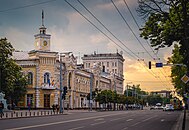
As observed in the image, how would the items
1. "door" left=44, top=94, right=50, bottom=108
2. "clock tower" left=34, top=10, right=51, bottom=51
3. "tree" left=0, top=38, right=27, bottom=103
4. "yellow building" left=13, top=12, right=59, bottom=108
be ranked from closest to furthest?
"tree" left=0, top=38, right=27, bottom=103 → "yellow building" left=13, top=12, right=59, bottom=108 → "door" left=44, top=94, right=50, bottom=108 → "clock tower" left=34, top=10, right=51, bottom=51

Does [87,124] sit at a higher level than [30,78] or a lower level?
lower

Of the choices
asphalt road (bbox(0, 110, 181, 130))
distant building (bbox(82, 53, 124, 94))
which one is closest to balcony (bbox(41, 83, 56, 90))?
asphalt road (bbox(0, 110, 181, 130))

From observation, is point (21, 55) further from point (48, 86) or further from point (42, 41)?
point (48, 86)

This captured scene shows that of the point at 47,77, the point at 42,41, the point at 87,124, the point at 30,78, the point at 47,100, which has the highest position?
the point at 42,41

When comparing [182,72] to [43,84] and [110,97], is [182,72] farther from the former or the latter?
[110,97]

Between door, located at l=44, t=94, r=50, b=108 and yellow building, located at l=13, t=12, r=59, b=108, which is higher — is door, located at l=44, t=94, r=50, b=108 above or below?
below

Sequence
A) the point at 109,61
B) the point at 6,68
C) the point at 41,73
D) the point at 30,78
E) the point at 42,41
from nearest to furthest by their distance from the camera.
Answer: the point at 6,68, the point at 41,73, the point at 30,78, the point at 42,41, the point at 109,61

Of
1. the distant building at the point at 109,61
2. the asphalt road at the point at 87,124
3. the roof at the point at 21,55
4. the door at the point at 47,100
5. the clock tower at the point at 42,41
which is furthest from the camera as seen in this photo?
the distant building at the point at 109,61

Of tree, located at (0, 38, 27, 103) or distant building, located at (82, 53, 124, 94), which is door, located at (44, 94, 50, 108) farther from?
distant building, located at (82, 53, 124, 94)

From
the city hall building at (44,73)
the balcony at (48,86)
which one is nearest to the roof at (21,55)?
the city hall building at (44,73)

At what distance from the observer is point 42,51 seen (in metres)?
87.3

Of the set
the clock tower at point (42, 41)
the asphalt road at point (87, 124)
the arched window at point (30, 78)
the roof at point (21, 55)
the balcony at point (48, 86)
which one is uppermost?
the clock tower at point (42, 41)

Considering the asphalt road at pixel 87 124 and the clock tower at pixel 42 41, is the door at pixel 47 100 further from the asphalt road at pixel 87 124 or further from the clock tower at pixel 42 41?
the asphalt road at pixel 87 124

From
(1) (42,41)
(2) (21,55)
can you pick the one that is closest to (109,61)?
(2) (21,55)
